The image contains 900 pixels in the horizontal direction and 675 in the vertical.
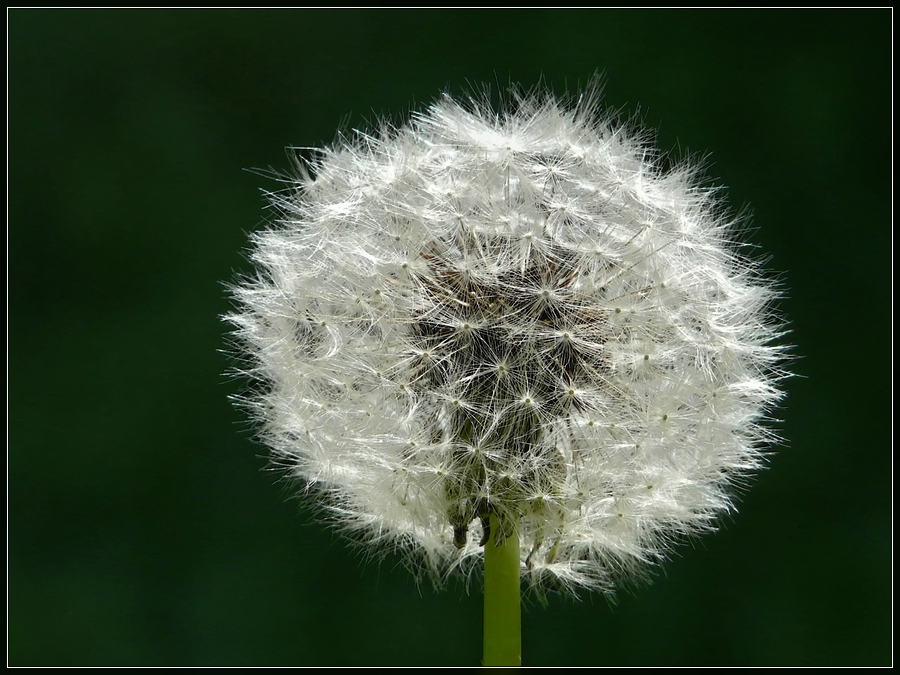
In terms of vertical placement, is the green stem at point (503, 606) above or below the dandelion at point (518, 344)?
below

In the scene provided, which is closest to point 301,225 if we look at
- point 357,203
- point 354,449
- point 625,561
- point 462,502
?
point 357,203

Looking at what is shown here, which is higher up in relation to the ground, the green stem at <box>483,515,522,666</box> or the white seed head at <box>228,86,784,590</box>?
the white seed head at <box>228,86,784,590</box>

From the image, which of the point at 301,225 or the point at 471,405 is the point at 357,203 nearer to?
the point at 301,225
